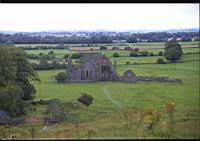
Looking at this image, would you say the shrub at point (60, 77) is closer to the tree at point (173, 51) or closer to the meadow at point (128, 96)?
the meadow at point (128, 96)

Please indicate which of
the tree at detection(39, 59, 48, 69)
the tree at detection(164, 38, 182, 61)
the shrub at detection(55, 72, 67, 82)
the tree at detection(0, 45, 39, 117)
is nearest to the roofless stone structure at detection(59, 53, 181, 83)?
the shrub at detection(55, 72, 67, 82)

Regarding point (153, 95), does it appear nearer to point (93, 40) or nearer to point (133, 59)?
point (133, 59)

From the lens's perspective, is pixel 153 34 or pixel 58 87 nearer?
pixel 58 87

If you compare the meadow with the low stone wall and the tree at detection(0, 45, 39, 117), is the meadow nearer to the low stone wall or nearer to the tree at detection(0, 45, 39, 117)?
the low stone wall

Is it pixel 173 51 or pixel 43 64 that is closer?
pixel 43 64

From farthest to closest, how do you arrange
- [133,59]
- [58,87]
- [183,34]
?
[183,34], [133,59], [58,87]

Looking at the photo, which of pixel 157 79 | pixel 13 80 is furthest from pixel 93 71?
pixel 13 80

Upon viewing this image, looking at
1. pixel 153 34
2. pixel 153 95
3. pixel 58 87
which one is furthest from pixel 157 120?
pixel 153 34

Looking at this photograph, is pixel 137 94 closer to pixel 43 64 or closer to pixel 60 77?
pixel 60 77

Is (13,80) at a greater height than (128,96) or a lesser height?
greater

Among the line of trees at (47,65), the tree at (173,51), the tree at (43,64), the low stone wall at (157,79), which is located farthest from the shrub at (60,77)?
the tree at (173,51)

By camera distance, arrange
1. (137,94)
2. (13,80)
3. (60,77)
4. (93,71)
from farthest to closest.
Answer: (93,71) < (60,77) < (137,94) < (13,80)
